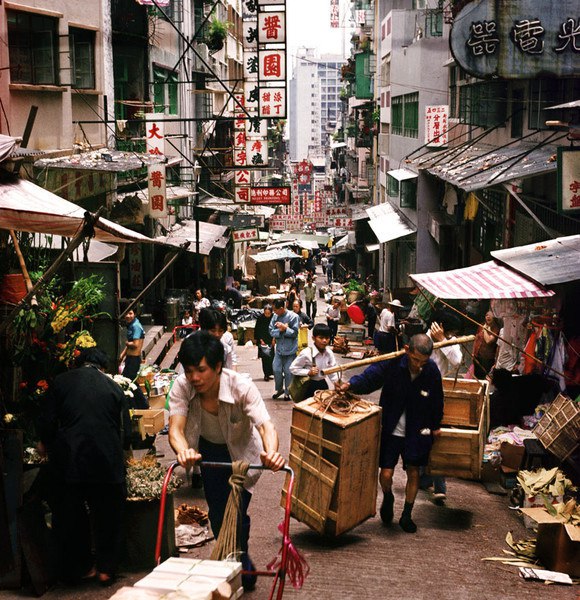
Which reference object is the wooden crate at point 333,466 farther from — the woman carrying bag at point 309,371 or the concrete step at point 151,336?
the concrete step at point 151,336

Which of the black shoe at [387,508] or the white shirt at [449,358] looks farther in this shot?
the white shirt at [449,358]

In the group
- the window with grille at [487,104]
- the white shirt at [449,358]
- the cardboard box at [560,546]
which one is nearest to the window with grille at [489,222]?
the window with grille at [487,104]

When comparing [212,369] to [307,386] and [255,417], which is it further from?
[307,386]

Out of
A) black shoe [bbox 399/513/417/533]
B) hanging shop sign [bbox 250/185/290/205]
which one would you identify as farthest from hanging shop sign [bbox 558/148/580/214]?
hanging shop sign [bbox 250/185/290/205]

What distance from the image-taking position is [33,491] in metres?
6.02

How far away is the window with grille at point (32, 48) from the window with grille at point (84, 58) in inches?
104

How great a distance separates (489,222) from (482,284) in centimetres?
960

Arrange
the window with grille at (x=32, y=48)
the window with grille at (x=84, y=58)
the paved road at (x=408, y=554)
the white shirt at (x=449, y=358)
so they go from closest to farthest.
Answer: the paved road at (x=408, y=554) → the white shirt at (x=449, y=358) → the window with grille at (x=32, y=48) → the window with grille at (x=84, y=58)

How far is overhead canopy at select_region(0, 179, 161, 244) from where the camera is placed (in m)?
6.38

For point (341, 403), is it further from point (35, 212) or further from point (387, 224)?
point (387, 224)

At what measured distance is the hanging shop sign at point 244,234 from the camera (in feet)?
122

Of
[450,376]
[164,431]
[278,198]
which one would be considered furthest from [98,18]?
[450,376]

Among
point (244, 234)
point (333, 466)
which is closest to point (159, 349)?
point (333, 466)

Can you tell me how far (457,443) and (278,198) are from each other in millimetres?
19360
